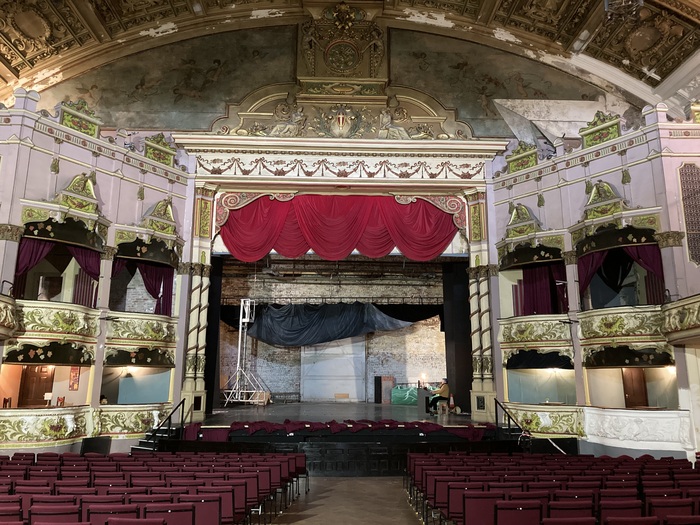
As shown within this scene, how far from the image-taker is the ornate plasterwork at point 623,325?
1291cm

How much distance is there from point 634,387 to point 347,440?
831 cm

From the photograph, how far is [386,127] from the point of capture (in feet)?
59.1

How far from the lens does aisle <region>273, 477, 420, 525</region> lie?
27.0 ft

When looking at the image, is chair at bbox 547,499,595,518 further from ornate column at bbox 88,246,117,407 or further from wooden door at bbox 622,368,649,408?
ornate column at bbox 88,246,117,407

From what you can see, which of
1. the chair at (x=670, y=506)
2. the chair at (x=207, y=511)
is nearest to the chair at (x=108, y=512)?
the chair at (x=207, y=511)

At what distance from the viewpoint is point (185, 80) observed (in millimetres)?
18266

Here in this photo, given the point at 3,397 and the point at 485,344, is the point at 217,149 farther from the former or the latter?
the point at 485,344

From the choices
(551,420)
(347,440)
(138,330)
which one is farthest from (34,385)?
(551,420)

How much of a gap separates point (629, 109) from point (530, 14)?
4.63 meters

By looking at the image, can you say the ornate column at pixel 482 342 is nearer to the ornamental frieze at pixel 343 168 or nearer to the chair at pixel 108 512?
the ornamental frieze at pixel 343 168

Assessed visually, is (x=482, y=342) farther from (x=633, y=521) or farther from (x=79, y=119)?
(x=79, y=119)

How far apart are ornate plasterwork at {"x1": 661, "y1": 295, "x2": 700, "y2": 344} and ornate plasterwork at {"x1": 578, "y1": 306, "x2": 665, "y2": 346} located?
0.42m

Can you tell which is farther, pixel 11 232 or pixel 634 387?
pixel 634 387

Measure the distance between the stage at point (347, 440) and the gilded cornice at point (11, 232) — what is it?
6.01 m
